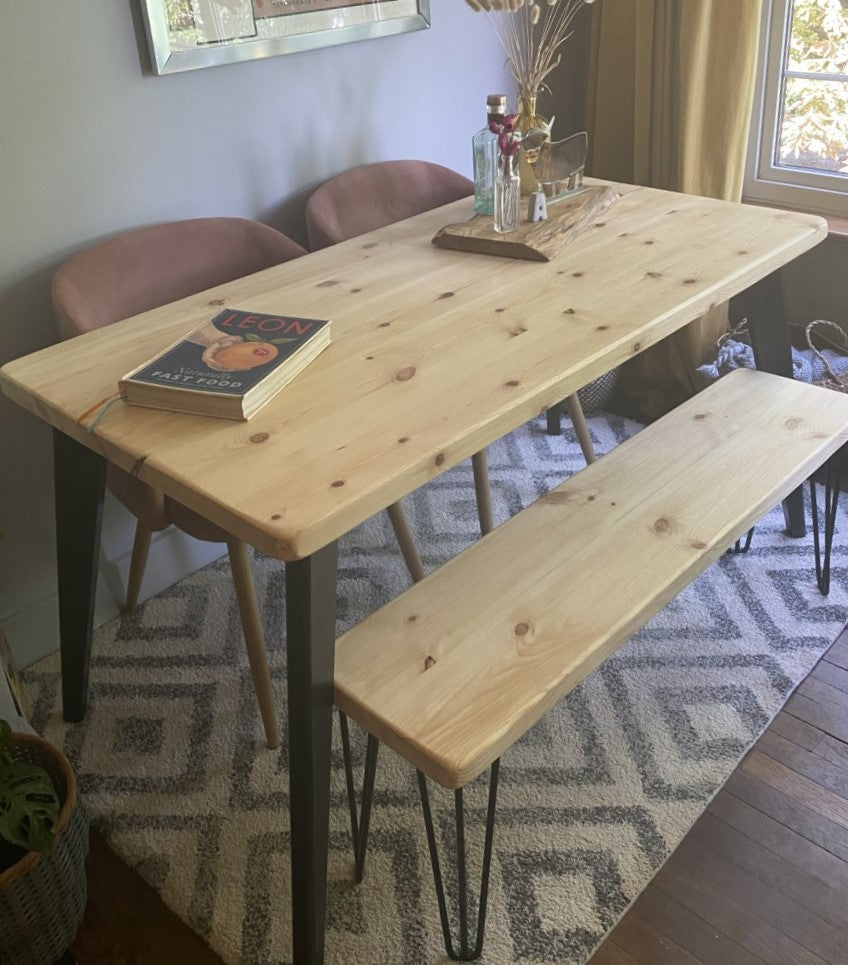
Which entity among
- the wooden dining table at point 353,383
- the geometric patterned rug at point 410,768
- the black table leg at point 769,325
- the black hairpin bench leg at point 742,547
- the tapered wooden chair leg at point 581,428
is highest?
the wooden dining table at point 353,383

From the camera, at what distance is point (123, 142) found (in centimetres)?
188

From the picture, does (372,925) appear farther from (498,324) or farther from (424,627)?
(498,324)

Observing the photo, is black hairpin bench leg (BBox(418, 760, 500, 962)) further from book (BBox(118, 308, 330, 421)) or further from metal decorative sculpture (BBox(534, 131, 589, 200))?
metal decorative sculpture (BBox(534, 131, 589, 200))

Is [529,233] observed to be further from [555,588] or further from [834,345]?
[834,345]

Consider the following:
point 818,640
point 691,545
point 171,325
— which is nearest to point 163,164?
point 171,325

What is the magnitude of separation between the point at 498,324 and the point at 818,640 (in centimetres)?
101

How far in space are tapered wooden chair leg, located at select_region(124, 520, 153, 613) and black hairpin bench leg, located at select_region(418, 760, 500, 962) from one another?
86 cm

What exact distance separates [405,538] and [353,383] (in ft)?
2.20

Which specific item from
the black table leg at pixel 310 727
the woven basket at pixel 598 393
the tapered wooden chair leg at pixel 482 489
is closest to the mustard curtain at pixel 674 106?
the woven basket at pixel 598 393

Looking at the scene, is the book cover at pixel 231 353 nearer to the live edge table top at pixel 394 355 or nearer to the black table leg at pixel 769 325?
the live edge table top at pixel 394 355

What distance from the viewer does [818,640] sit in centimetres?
200

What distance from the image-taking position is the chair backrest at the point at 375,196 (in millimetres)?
2129

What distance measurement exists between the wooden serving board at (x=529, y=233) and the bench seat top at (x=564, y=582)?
1.35ft

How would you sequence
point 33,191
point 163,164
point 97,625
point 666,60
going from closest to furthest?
point 33,191
point 163,164
point 97,625
point 666,60
